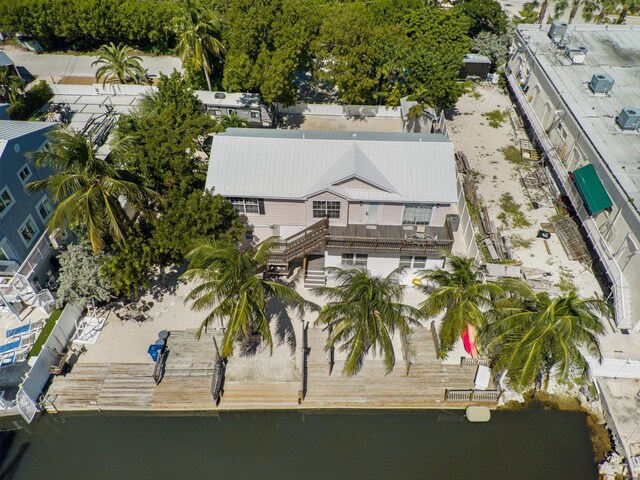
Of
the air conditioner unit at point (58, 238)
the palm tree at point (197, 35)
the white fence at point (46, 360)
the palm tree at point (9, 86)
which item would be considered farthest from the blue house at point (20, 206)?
the palm tree at point (9, 86)

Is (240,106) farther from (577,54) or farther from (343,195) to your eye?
(577,54)

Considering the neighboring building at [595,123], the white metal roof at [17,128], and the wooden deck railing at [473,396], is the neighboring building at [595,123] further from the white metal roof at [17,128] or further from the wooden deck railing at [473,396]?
the white metal roof at [17,128]

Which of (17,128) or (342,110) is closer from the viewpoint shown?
(17,128)

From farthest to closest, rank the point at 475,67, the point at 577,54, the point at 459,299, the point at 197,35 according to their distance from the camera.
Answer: the point at 475,67 < the point at 577,54 < the point at 197,35 < the point at 459,299

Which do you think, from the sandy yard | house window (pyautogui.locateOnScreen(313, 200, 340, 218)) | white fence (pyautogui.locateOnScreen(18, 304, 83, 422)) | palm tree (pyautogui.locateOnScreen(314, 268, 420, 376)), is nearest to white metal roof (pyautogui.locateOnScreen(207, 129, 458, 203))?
house window (pyautogui.locateOnScreen(313, 200, 340, 218))

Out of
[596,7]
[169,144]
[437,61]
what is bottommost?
[596,7]

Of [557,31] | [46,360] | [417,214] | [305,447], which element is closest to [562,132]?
[557,31]

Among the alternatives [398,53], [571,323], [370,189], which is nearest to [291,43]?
[398,53]

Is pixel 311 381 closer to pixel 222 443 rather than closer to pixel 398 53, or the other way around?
pixel 222 443
